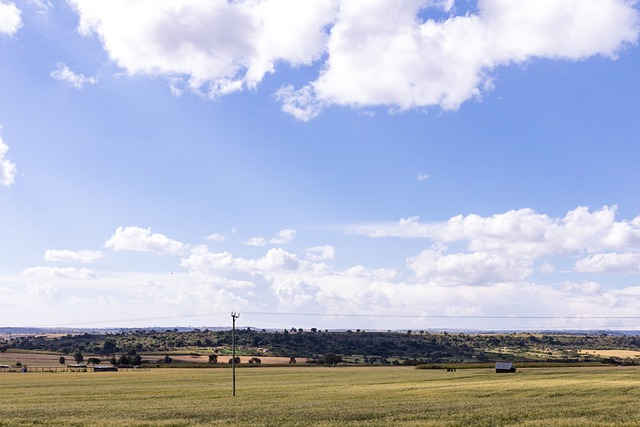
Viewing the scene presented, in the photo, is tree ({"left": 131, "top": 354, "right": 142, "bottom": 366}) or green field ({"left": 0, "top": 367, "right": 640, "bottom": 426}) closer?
green field ({"left": 0, "top": 367, "right": 640, "bottom": 426})

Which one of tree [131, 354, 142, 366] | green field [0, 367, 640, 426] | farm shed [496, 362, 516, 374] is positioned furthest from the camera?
tree [131, 354, 142, 366]

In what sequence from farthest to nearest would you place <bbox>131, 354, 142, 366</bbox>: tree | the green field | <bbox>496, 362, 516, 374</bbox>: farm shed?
<bbox>131, 354, 142, 366</bbox>: tree, <bbox>496, 362, 516, 374</bbox>: farm shed, the green field

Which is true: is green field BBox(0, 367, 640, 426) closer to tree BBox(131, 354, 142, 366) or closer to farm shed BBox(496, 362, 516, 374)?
farm shed BBox(496, 362, 516, 374)

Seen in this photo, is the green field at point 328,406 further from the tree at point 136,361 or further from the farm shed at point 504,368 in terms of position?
the tree at point 136,361

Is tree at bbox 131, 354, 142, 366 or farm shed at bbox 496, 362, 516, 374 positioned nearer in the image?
farm shed at bbox 496, 362, 516, 374

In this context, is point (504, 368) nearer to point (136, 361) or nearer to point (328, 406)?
point (328, 406)

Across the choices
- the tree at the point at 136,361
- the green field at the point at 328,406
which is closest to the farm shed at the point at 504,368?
the green field at the point at 328,406

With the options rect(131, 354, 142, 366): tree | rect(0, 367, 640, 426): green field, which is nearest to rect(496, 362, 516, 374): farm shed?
rect(0, 367, 640, 426): green field

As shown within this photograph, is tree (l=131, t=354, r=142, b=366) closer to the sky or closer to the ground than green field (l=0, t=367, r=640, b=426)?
closer to the ground

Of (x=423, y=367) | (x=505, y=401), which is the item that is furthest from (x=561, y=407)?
(x=423, y=367)

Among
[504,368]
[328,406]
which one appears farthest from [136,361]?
[328,406]

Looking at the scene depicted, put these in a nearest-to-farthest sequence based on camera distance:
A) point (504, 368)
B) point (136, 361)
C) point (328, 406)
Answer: point (328, 406)
point (504, 368)
point (136, 361)

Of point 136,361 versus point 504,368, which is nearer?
point 504,368

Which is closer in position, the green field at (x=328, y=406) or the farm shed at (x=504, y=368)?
the green field at (x=328, y=406)
